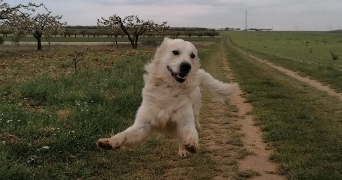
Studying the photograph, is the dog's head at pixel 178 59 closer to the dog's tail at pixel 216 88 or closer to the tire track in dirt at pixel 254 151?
the tire track in dirt at pixel 254 151

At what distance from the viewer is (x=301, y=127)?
713 cm

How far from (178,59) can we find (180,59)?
0.14 ft

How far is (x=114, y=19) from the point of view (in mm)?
43906

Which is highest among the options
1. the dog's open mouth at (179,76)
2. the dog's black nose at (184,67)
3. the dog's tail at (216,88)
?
the dog's black nose at (184,67)

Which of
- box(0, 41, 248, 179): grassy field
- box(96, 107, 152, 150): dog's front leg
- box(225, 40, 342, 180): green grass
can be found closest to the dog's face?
box(96, 107, 152, 150): dog's front leg

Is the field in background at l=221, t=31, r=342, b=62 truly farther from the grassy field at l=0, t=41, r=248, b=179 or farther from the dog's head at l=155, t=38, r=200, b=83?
the dog's head at l=155, t=38, r=200, b=83

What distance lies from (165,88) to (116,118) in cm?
212

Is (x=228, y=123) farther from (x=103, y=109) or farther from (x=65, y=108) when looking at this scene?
(x=65, y=108)

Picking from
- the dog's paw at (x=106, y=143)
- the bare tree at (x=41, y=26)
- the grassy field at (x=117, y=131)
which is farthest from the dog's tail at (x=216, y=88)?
the bare tree at (x=41, y=26)

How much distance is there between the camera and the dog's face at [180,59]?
4941mm

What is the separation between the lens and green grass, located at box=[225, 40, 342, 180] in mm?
4996

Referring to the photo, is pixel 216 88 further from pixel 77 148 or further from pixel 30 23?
pixel 30 23

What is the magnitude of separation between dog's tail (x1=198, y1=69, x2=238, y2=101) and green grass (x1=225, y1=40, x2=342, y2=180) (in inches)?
39.1

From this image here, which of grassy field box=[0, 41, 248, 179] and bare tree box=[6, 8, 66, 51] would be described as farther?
bare tree box=[6, 8, 66, 51]
